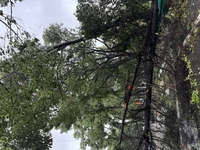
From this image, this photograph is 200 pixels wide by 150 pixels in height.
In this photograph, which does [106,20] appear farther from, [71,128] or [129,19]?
[71,128]

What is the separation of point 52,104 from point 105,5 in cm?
343

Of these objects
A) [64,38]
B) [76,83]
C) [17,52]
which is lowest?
[17,52]

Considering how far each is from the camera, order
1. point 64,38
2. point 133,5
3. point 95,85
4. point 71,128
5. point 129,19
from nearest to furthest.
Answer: point 133,5, point 129,19, point 95,85, point 64,38, point 71,128

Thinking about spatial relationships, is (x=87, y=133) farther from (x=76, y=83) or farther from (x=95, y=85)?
(x=76, y=83)

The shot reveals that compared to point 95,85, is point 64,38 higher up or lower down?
higher up

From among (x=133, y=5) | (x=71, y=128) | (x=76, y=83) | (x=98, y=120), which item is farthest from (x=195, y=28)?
(x=71, y=128)

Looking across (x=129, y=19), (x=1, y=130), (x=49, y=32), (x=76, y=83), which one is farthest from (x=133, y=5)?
(x=1, y=130)

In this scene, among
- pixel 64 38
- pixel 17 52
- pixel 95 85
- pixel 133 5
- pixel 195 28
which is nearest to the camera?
pixel 17 52

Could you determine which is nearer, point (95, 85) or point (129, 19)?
point (129, 19)

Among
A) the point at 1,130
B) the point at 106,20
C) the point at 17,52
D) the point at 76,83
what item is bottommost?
the point at 1,130

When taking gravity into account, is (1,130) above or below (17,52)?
below

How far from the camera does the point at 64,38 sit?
10133 mm

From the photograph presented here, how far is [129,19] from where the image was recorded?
8375 mm

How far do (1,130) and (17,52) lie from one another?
6.20 ft
